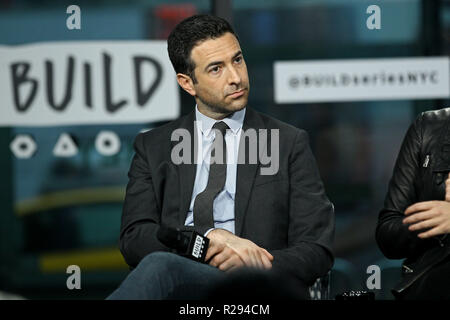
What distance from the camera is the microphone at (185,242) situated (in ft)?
9.78

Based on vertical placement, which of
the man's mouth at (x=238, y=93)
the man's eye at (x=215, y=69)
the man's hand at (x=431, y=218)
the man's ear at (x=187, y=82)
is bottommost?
the man's hand at (x=431, y=218)

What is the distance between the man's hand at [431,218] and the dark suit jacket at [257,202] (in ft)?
1.23

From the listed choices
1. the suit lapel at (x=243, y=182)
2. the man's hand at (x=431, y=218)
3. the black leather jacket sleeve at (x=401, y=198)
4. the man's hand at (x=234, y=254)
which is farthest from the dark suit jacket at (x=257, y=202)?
the man's hand at (x=431, y=218)

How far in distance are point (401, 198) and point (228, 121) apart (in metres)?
0.80

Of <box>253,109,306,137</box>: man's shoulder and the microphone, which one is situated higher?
<box>253,109,306,137</box>: man's shoulder

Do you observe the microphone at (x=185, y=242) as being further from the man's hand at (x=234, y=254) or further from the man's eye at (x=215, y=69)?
the man's eye at (x=215, y=69)

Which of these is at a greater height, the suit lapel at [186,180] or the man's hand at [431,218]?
the suit lapel at [186,180]

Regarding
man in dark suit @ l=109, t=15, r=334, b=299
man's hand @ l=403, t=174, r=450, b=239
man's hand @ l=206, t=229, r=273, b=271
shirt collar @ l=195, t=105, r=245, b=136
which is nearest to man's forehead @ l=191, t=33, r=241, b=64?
man in dark suit @ l=109, t=15, r=334, b=299

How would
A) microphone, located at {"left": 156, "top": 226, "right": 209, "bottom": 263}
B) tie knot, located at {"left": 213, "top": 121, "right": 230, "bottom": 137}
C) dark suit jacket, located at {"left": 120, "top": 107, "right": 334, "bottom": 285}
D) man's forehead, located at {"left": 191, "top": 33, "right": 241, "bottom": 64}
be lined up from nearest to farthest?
microphone, located at {"left": 156, "top": 226, "right": 209, "bottom": 263} → dark suit jacket, located at {"left": 120, "top": 107, "right": 334, "bottom": 285} → man's forehead, located at {"left": 191, "top": 33, "right": 241, "bottom": 64} → tie knot, located at {"left": 213, "top": 121, "right": 230, "bottom": 137}

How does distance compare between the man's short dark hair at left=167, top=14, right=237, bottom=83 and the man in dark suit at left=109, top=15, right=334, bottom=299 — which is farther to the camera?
→ the man's short dark hair at left=167, top=14, right=237, bottom=83

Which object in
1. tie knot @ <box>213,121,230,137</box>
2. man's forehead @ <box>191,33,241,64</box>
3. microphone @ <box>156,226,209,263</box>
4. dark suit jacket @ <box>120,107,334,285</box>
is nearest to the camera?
microphone @ <box>156,226,209,263</box>

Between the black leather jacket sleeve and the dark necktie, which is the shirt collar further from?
the black leather jacket sleeve

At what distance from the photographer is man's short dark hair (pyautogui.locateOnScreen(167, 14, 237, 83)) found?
3.42m

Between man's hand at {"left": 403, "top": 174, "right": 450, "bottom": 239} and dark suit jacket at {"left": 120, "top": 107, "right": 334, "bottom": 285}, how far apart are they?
37 centimetres
